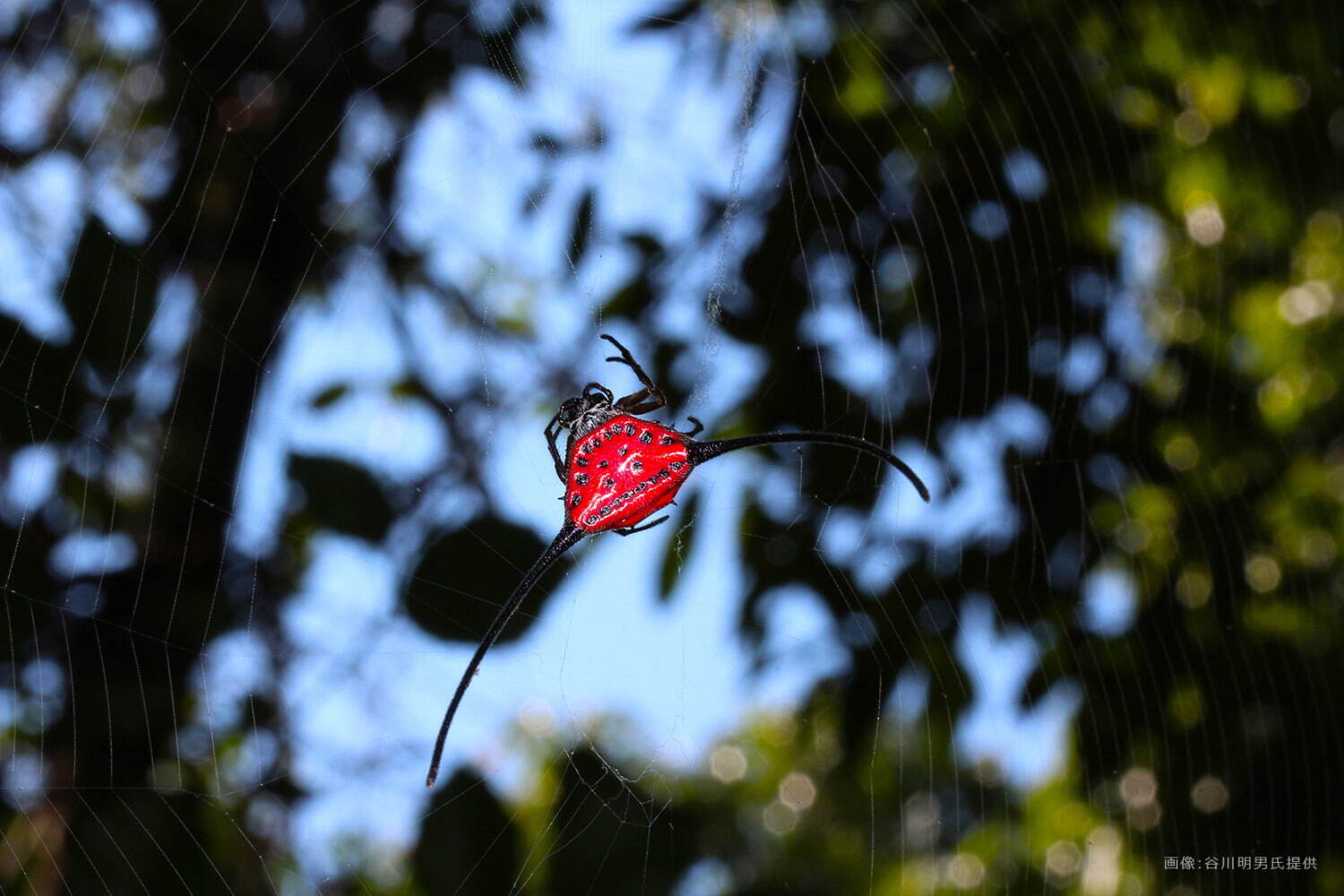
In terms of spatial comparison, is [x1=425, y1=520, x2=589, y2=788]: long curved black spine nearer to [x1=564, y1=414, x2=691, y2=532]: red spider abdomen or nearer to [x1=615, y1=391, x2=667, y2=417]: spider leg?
[x1=564, y1=414, x2=691, y2=532]: red spider abdomen

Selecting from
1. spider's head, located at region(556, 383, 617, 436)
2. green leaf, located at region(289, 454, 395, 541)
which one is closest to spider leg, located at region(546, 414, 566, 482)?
spider's head, located at region(556, 383, 617, 436)

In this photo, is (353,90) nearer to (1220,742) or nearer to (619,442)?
(619,442)

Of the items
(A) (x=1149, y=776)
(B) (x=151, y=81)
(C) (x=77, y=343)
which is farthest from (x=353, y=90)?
(A) (x=1149, y=776)

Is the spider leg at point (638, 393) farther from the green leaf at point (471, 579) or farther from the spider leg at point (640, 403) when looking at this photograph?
the green leaf at point (471, 579)

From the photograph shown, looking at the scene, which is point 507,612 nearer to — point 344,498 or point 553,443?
point 553,443

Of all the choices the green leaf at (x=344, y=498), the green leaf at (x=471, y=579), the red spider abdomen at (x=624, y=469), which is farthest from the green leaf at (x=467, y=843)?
the red spider abdomen at (x=624, y=469)
